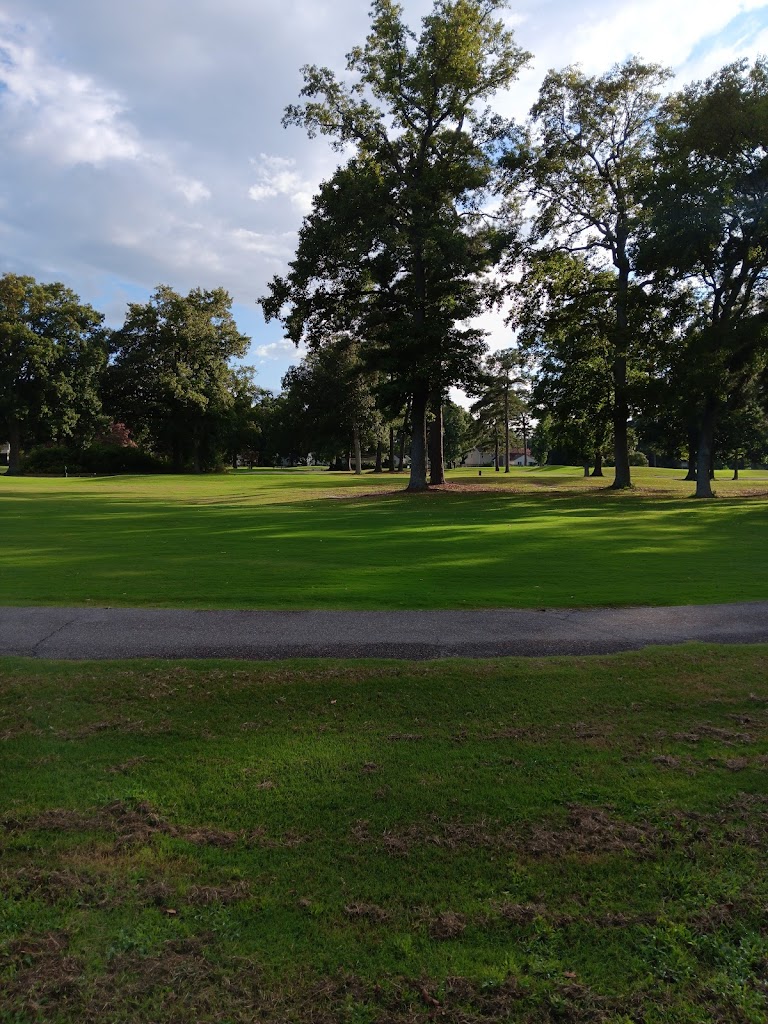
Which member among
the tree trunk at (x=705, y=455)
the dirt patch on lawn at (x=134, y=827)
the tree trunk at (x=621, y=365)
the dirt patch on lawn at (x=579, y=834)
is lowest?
the dirt patch on lawn at (x=579, y=834)

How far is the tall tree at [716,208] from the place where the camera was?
32.2 meters

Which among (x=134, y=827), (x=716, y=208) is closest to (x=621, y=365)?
(x=716, y=208)

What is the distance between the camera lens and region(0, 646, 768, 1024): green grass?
2.83 m

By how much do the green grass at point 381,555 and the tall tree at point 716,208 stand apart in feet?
26.7

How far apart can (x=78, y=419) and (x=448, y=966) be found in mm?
78883

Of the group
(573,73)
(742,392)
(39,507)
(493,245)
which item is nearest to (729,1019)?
(39,507)

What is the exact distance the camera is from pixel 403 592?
1130cm

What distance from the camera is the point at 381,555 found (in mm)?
15641

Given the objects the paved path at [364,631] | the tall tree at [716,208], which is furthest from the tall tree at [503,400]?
the paved path at [364,631]

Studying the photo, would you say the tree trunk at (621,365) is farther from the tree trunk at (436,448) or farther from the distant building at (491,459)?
the distant building at (491,459)

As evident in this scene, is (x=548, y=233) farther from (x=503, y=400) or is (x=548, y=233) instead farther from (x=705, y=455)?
(x=503, y=400)

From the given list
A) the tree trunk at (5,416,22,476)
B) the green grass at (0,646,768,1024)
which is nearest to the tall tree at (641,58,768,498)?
the green grass at (0,646,768,1024)

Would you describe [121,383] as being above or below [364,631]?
above

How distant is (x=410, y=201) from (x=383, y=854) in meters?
37.3
